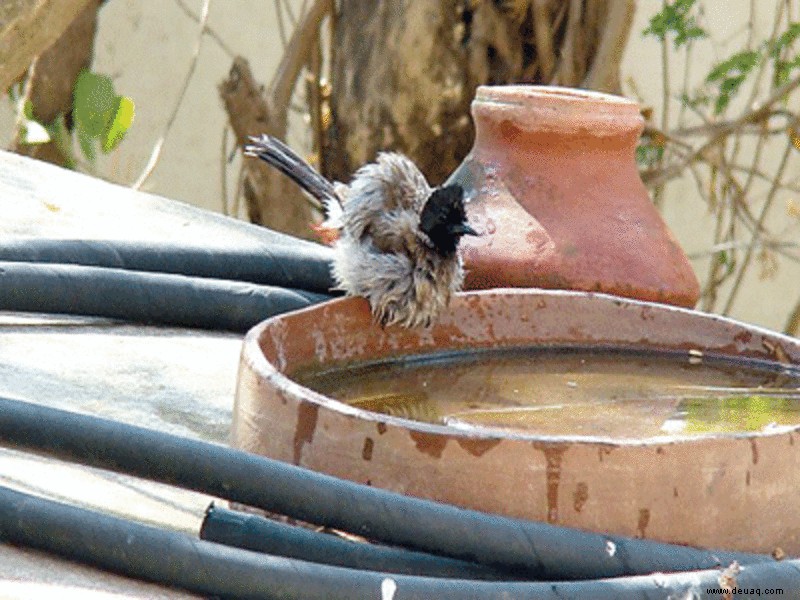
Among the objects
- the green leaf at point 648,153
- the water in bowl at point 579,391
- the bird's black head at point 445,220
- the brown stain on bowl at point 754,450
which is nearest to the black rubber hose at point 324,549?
the brown stain on bowl at point 754,450

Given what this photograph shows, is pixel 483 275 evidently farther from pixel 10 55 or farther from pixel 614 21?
pixel 614 21

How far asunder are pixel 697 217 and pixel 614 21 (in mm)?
2398

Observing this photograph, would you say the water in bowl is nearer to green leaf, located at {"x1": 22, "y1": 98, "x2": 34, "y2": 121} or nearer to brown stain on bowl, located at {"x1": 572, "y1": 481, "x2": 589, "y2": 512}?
brown stain on bowl, located at {"x1": 572, "y1": 481, "x2": 589, "y2": 512}

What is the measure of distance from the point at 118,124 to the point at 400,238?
3.58m

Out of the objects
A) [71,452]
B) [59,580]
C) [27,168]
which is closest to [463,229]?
[71,452]

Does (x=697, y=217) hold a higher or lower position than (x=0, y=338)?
lower

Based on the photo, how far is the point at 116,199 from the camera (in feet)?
12.6

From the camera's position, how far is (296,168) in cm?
339

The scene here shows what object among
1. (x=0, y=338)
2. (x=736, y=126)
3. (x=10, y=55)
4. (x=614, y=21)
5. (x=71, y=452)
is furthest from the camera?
(x=736, y=126)

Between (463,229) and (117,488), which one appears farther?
(463,229)

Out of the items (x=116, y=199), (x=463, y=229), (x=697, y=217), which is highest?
(x=463, y=229)

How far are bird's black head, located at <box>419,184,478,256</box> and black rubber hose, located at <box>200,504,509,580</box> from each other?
105 centimetres

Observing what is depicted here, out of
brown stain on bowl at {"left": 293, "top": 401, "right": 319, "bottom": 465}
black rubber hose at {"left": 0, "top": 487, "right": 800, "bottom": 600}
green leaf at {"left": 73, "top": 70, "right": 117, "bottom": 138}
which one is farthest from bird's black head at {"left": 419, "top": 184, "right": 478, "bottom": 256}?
green leaf at {"left": 73, "top": 70, "right": 117, "bottom": 138}

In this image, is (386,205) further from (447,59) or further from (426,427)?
(447,59)
